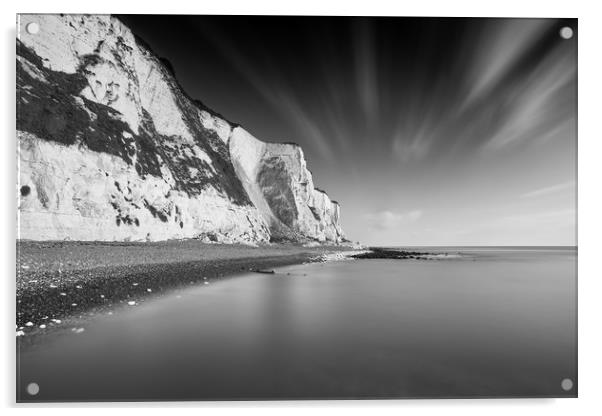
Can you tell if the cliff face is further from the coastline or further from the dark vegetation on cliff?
the coastline

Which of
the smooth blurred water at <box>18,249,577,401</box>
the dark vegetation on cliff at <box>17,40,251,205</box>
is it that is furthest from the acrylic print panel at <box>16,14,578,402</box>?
the dark vegetation on cliff at <box>17,40,251,205</box>

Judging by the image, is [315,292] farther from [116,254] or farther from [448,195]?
[116,254]

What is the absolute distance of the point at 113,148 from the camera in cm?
1231

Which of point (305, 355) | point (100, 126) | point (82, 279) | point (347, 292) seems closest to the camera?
point (305, 355)

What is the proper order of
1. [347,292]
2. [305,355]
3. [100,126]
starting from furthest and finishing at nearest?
[100,126], [347,292], [305,355]

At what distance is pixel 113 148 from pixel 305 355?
1284 cm

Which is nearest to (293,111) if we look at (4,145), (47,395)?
(4,145)

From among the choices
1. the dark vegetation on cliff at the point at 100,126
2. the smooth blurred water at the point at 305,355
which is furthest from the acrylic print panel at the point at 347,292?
the dark vegetation on cliff at the point at 100,126

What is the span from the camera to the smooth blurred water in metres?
2.88

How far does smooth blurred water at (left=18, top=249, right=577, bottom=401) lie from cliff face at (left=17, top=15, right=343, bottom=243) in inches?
81.2
